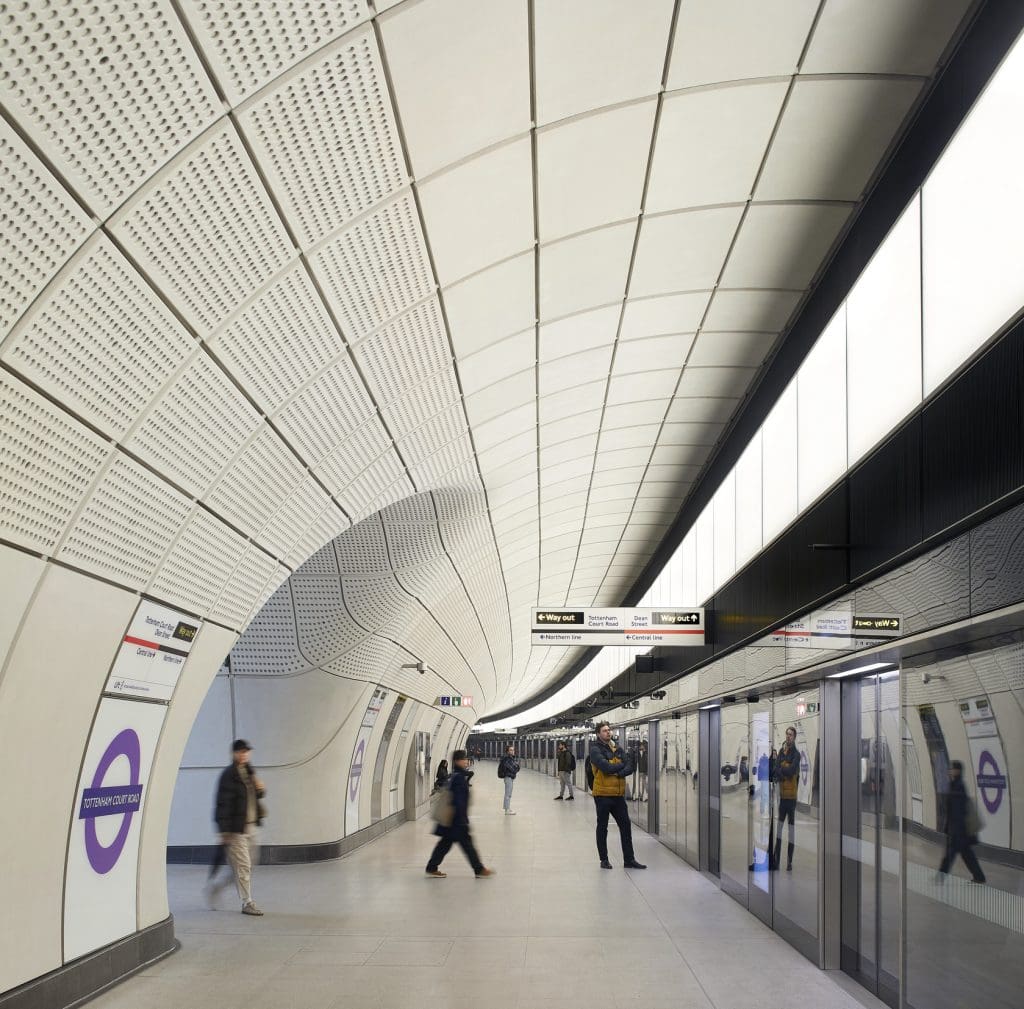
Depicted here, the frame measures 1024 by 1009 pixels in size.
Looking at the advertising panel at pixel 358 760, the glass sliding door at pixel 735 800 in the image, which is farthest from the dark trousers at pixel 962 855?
the advertising panel at pixel 358 760

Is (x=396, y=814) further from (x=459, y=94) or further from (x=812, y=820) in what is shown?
(x=459, y=94)

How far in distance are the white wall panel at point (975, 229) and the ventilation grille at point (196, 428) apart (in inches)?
170

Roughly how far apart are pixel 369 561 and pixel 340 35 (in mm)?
10622

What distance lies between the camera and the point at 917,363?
22.9ft

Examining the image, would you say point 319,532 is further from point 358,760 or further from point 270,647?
point 358,760

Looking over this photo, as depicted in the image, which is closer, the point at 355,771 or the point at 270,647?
the point at 270,647

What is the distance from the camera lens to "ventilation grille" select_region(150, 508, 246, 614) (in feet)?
25.8

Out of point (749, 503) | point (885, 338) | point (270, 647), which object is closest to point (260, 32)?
point (885, 338)

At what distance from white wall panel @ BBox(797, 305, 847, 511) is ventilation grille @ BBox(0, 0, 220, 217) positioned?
18.5 feet

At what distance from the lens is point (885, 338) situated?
7648mm

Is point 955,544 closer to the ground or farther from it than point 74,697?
farther from it

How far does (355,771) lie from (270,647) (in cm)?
325

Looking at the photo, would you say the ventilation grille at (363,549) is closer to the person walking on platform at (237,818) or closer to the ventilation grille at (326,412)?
the person walking on platform at (237,818)

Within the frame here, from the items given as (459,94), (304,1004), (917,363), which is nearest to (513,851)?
(304,1004)
